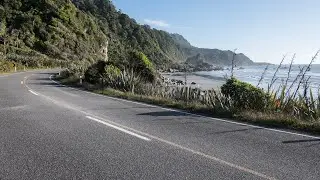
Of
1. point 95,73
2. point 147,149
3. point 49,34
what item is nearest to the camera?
point 147,149

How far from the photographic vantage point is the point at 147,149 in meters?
7.24

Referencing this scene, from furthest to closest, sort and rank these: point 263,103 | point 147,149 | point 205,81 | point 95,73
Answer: point 205,81, point 95,73, point 263,103, point 147,149

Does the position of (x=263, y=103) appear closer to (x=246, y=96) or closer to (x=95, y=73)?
(x=246, y=96)

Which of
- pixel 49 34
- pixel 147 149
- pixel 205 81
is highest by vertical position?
pixel 49 34

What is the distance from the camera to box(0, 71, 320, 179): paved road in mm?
5758

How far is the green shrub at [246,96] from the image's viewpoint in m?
13.3

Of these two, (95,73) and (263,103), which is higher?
(95,73)

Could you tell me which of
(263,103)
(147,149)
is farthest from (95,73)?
(147,149)

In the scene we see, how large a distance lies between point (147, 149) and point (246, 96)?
7267 millimetres

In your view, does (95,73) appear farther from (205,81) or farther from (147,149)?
(205,81)

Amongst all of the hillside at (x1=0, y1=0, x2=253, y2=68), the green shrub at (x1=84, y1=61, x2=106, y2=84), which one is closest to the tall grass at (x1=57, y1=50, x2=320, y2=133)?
the green shrub at (x1=84, y1=61, x2=106, y2=84)

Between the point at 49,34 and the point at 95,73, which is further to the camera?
the point at 49,34

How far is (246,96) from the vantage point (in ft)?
45.0

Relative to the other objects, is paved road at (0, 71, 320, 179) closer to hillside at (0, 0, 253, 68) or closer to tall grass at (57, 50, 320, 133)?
tall grass at (57, 50, 320, 133)
